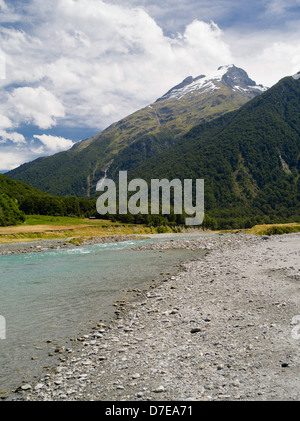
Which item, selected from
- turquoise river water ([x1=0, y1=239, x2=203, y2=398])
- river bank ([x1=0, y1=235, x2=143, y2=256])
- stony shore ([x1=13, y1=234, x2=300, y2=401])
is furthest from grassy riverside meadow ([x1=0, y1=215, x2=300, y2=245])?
stony shore ([x1=13, y1=234, x2=300, y2=401])

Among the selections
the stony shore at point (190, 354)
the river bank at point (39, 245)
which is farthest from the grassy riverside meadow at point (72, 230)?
the stony shore at point (190, 354)

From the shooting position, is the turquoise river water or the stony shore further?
the turquoise river water

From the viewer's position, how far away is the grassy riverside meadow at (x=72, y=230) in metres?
78.2

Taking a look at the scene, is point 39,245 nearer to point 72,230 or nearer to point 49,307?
point 72,230

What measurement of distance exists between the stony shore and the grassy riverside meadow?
200 feet

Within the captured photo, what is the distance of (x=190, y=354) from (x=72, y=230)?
86.6 m

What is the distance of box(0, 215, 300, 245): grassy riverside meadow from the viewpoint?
7824 centimetres

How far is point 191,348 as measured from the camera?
1041cm

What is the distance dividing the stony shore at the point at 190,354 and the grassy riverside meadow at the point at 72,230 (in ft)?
200

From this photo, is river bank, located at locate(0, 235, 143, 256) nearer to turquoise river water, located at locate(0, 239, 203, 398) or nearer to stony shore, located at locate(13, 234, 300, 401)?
turquoise river water, located at locate(0, 239, 203, 398)

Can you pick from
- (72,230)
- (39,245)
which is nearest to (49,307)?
(39,245)

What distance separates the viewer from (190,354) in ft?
32.5

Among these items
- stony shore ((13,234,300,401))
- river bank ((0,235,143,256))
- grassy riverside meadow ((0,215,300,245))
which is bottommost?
river bank ((0,235,143,256))

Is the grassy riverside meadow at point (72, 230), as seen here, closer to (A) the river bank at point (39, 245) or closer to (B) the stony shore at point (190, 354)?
(A) the river bank at point (39, 245)
